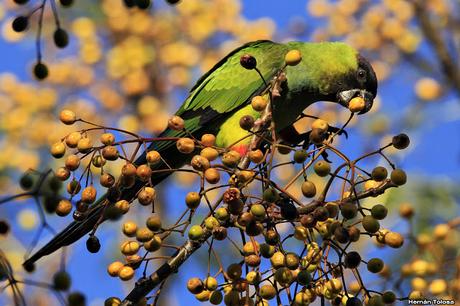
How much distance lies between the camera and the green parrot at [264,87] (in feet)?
18.1

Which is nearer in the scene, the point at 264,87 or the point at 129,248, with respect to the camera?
the point at 129,248

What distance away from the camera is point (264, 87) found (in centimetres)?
568

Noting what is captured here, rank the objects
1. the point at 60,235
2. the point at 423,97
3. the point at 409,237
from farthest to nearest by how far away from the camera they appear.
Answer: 1. the point at 423,97
2. the point at 409,237
3. the point at 60,235

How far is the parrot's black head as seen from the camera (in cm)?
575

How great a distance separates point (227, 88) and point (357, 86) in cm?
103

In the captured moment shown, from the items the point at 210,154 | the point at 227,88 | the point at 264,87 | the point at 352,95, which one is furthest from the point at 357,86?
the point at 210,154

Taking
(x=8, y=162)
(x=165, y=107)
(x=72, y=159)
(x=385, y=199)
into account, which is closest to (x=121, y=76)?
(x=165, y=107)

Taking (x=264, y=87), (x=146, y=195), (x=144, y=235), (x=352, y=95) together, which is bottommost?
(x=144, y=235)

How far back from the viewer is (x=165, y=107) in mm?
8984

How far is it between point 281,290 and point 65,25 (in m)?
6.95

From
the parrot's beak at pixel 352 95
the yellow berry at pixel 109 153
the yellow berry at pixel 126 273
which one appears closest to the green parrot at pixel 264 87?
the parrot's beak at pixel 352 95

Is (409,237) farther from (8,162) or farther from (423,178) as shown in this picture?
(8,162)

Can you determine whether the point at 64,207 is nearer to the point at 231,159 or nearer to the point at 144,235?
the point at 144,235

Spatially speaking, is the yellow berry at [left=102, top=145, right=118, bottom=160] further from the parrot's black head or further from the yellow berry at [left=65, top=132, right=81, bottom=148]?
the parrot's black head
